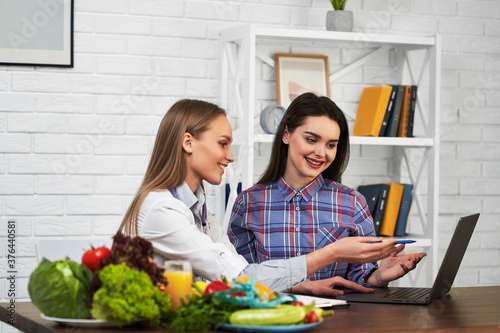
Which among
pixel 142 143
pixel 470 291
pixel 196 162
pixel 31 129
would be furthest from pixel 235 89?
pixel 470 291

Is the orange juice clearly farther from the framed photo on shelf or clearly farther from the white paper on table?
the framed photo on shelf

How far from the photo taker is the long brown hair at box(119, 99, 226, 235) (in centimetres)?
192

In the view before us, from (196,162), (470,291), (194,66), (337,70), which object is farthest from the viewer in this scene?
(337,70)

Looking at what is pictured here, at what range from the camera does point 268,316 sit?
1354 millimetres

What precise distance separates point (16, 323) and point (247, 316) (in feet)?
2.00

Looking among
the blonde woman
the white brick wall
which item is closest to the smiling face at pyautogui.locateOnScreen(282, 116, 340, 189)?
the blonde woman

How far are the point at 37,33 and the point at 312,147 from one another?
1438 millimetres

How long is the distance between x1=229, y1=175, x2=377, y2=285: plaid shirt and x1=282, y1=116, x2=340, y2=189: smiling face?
0.07 meters

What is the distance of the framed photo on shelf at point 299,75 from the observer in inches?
130

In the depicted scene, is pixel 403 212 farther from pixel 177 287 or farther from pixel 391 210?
pixel 177 287

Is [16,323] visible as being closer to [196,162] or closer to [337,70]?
[196,162]

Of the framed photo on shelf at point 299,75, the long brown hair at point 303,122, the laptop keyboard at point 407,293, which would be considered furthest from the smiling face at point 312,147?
the framed photo on shelf at point 299,75

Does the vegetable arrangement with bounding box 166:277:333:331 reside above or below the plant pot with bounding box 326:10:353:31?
below

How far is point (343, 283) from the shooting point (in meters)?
2.04
